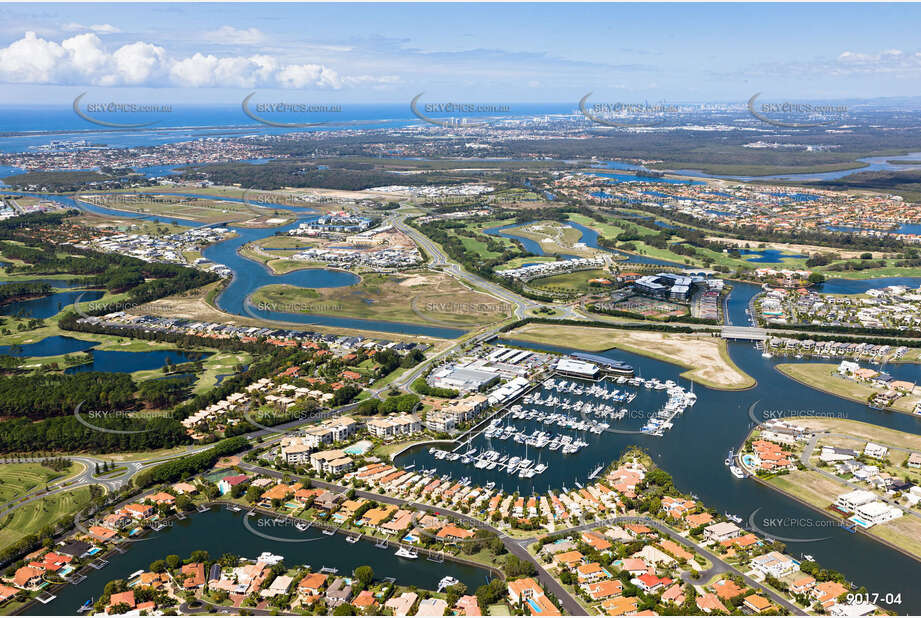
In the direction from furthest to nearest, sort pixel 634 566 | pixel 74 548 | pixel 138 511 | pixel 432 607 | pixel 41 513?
1. pixel 41 513
2. pixel 138 511
3. pixel 74 548
4. pixel 634 566
5. pixel 432 607

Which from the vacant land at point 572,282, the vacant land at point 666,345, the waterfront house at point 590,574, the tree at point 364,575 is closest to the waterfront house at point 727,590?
the waterfront house at point 590,574

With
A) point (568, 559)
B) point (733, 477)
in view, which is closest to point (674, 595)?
point (568, 559)

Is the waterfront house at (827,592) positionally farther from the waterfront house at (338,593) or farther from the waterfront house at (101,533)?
the waterfront house at (101,533)

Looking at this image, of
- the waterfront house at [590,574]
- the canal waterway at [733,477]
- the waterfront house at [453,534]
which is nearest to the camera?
the waterfront house at [590,574]

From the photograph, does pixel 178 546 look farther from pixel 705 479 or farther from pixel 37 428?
pixel 705 479

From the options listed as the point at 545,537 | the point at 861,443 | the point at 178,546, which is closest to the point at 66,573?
the point at 178,546

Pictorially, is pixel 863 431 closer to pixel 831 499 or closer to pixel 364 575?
pixel 831 499
